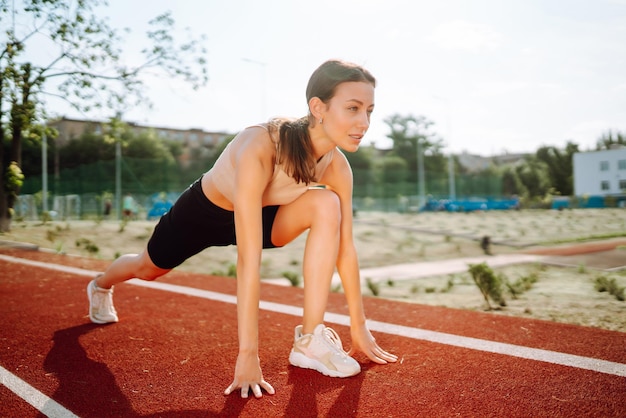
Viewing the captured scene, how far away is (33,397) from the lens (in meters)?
2.24

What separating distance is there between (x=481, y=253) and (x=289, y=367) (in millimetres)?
10486

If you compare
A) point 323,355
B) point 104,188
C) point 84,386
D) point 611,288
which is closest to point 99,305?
point 84,386

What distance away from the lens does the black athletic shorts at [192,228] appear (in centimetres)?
293

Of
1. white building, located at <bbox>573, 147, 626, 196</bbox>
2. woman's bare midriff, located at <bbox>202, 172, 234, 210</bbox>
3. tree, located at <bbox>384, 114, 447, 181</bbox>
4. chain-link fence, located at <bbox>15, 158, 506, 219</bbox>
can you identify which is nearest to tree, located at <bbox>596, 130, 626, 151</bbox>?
white building, located at <bbox>573, 147, 626, 196</bbox>

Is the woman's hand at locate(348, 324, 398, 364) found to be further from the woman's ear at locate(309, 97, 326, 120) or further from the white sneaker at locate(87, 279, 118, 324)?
the white sneaker at locate(87, 279, 118, 324)

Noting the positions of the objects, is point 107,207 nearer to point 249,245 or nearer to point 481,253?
point 481,253

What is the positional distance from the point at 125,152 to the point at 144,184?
28954mm

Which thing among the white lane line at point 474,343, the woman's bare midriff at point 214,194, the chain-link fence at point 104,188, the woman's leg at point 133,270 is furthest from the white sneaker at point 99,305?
the chain-link fence at point 104,188

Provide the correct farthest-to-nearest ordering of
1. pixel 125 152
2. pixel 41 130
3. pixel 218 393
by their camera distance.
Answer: pixel 125 152, pixel 41 130, pixel 218 393

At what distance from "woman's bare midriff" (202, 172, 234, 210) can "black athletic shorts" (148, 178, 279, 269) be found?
0.03 meters

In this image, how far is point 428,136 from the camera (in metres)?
69.4

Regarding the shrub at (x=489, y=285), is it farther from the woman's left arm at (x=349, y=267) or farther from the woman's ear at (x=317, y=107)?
the woman's ear at (x=317, y=107)

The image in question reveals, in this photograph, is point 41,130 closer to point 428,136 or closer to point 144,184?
point 144,184

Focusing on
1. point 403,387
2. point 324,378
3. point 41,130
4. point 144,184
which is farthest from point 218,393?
point 144,184
